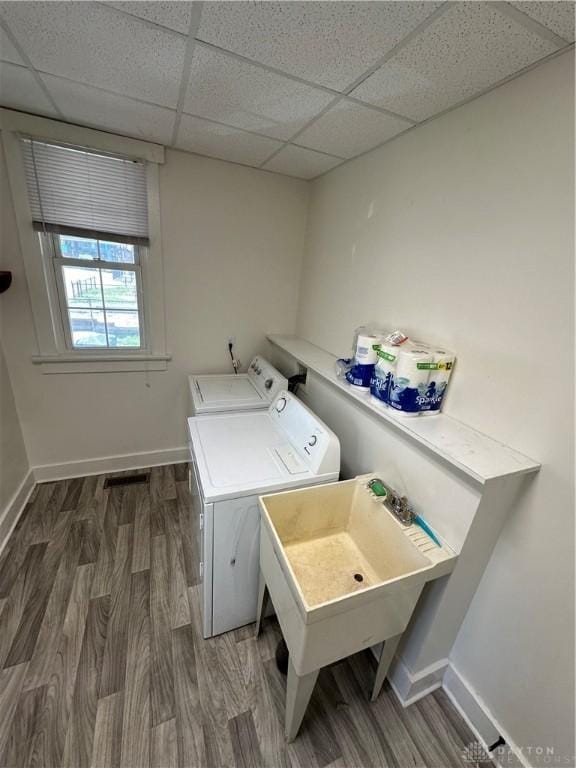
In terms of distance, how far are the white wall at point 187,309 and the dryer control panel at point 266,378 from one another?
8.6 inches

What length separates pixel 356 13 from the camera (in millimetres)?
829

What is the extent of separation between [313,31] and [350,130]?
632 mm

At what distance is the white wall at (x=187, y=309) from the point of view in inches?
80.0

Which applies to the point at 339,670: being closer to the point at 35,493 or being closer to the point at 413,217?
the point at 413,217

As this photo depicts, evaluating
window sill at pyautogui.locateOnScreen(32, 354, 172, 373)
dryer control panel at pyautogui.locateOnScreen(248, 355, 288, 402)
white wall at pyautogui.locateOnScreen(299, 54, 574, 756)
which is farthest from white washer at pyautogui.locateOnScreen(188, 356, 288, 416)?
white wall at pyautogui.locateOnScreen(299, 54, 574, 756)

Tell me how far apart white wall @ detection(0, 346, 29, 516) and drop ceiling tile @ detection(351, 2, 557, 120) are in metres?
2.46

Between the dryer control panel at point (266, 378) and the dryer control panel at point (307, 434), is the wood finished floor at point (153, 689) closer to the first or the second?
the dryer control panel at point (307, 434)

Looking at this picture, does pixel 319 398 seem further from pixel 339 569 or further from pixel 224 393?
pixel 339 569

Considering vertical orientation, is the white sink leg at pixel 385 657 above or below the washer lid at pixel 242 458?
below

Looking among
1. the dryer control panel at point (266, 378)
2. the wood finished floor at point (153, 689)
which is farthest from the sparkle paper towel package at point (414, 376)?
the wood finished floor at point (153, 689)

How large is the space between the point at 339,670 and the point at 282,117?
2498 millimetres

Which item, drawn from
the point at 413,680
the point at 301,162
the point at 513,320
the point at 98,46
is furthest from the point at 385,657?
the point at 301,162

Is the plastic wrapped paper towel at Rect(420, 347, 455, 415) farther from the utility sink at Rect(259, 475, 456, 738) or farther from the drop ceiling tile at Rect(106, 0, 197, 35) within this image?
the drop ceiling tile at Rect(106, 0, 197, 35)

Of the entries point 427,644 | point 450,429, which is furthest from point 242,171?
point 427,644
